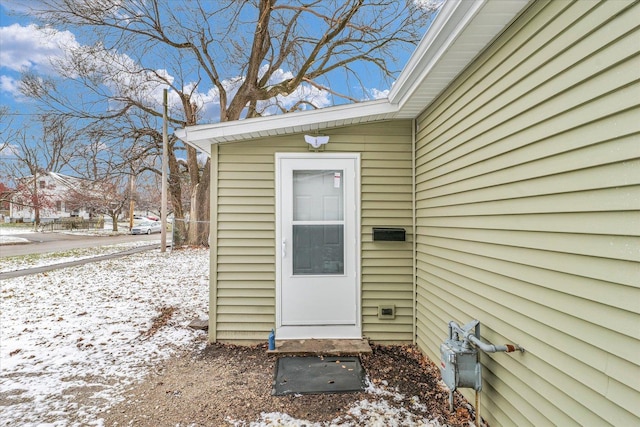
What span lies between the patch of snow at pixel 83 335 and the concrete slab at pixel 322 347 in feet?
3.52

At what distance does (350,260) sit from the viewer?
11.3ft

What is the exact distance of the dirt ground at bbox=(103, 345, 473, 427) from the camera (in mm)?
2234

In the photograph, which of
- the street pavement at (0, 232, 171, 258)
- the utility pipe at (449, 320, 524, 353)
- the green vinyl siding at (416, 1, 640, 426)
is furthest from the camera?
the street pavement at (0, 232, 171, 258)

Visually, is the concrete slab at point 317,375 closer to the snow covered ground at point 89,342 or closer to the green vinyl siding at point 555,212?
the snow covered ground at point 89,342

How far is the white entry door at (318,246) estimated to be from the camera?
3.42 metres

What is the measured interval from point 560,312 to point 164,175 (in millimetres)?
10829

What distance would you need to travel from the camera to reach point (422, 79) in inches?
98.8

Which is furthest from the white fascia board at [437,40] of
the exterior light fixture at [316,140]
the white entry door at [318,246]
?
the white entry door at [318,246]

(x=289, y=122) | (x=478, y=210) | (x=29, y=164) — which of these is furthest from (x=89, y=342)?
(x=29, y=164)

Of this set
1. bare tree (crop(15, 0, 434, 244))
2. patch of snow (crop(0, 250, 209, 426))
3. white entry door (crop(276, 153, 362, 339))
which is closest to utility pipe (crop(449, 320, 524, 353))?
white entry door (crop(276, 153, 362, 339))

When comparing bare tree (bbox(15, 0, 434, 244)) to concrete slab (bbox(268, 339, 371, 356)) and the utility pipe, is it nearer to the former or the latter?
concrete slab (bbox(268, 339, 371, 356))

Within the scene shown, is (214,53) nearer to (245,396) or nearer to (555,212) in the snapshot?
(245,396)

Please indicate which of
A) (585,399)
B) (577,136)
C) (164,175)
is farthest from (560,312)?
(164,175)

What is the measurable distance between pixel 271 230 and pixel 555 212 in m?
2.55
